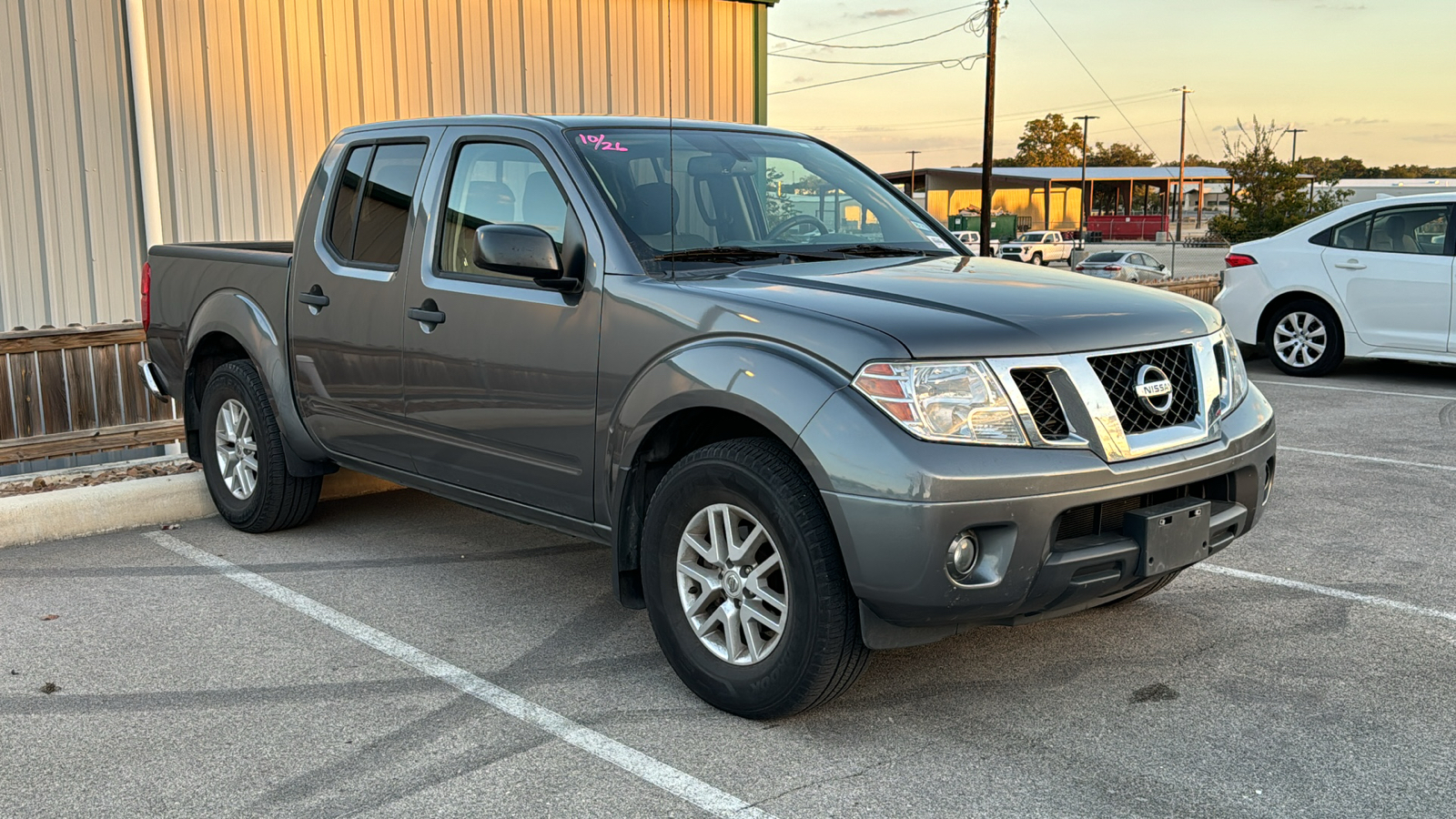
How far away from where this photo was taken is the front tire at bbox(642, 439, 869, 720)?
3.56 m

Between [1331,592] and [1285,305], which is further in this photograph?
[1285,305]

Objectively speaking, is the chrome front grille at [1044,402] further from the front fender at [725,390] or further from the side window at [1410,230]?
the side window at [1410,230]

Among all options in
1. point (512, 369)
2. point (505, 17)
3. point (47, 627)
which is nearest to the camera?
point (512, 369)

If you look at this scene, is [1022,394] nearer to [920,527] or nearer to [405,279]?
[920,527]

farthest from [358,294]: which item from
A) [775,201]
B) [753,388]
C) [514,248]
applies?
[753,388]

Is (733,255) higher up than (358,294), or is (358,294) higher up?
(733,255)

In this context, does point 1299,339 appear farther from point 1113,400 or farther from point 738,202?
point 1113,400

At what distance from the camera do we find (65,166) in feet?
29.3

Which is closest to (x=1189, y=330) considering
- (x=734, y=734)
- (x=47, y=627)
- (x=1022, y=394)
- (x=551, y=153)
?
(x=1022, y=394)

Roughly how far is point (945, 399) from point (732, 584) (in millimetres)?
863

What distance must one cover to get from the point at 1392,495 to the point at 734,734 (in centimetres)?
471

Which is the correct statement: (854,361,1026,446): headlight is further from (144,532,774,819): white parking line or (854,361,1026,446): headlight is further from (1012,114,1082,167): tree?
(1012,114,1082,167): tree

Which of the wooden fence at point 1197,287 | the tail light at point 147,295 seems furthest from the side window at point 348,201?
the wooden fence at point 1197,287

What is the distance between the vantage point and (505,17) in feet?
36.1
